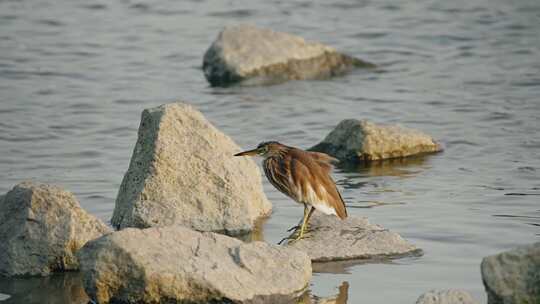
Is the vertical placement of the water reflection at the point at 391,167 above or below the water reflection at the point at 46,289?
below

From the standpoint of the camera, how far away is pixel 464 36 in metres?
18.3

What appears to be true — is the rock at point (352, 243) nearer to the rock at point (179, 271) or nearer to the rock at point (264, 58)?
the rock at point (179, 271)

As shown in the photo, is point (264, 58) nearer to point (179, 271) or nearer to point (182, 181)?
point (182, 181)

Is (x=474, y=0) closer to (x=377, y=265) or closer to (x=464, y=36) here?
(x=464, y=36)

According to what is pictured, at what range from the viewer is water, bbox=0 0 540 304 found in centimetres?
831

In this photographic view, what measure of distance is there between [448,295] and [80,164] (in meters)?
6.10

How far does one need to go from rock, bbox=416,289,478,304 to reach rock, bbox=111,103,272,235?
8.40ft

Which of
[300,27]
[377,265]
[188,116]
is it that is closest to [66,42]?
[300,27]

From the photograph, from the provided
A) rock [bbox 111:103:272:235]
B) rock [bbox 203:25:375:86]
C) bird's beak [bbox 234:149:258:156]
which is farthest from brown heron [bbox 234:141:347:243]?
rock [bbox 203:25:375:86]

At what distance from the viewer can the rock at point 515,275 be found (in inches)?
233

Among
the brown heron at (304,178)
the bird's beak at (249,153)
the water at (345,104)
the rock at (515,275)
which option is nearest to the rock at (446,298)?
the rock at (515,275)

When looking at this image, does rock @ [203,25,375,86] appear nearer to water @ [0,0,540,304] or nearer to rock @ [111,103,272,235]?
water @ [0,0,540,304]

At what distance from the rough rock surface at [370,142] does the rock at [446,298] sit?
4925mm

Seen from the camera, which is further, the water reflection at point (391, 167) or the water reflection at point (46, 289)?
the water reflection at point (391, 167)
